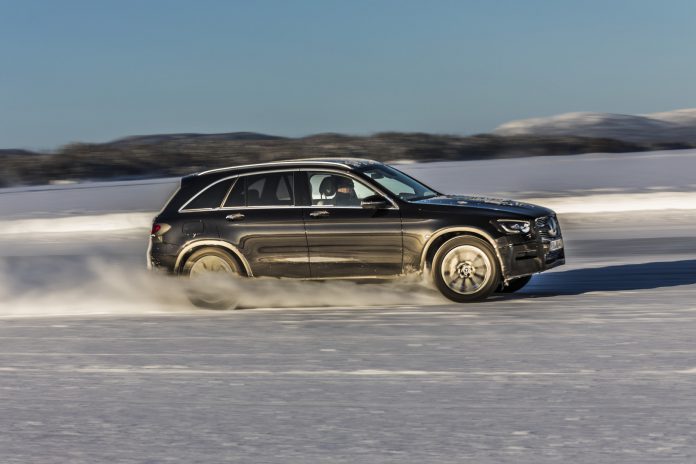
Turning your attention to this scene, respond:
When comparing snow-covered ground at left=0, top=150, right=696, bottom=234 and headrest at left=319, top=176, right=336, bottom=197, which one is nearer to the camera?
A: headrest at left=319, top=176, right=336, bottom=197

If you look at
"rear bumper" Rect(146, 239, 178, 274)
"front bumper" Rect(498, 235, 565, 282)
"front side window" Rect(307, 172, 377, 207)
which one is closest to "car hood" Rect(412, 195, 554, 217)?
"front bumper" Rect(498, 235, 565, 282)

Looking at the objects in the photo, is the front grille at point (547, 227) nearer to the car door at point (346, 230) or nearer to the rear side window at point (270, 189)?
the car door at point (346, 230)

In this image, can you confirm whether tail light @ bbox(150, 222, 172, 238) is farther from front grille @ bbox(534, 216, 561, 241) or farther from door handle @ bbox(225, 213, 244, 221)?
front grille @ bbox(534, 216, 561, 241)

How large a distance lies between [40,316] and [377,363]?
17.3 feet

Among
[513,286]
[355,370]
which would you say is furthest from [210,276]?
[355,370]

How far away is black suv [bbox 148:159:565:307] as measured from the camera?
11523mm

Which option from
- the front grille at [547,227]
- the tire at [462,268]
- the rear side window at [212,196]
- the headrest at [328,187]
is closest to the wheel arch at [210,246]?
the rear side window at [212,196]

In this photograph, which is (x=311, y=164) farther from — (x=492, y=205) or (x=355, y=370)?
(x=355, y=370)

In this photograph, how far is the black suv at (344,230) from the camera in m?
11.5

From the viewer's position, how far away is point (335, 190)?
1212cm

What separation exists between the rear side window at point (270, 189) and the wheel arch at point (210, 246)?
0.51m

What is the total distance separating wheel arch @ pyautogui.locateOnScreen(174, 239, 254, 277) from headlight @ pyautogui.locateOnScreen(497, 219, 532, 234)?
2675mm

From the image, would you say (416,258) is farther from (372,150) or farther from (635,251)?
(372,150)

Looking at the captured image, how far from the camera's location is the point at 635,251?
1689cm
